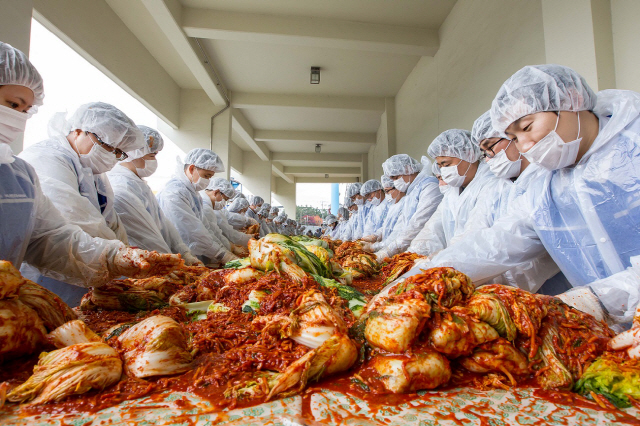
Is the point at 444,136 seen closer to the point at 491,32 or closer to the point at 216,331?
the point at 491,32

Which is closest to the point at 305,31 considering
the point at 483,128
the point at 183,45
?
the point at 183,45

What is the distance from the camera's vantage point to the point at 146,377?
113 centimetres

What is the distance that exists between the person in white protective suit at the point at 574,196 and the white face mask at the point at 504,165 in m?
0.77

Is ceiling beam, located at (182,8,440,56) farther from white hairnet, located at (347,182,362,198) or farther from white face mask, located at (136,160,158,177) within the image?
white hairnet, located at (347,182,362,198)

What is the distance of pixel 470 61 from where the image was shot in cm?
576

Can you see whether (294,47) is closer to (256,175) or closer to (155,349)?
(155,349)

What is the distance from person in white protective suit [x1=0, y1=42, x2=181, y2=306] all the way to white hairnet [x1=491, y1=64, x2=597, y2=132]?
2318mm

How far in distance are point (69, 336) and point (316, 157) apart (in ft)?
57.4

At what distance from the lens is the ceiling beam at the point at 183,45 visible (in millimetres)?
5750

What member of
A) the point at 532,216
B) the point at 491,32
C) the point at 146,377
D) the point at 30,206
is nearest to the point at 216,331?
the point at 146,377

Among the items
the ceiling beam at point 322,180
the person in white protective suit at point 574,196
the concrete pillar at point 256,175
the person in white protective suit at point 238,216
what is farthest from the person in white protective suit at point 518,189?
the ceiling beam at point 322,180

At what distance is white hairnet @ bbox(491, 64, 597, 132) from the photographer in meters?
1.84

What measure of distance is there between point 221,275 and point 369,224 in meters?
7.22

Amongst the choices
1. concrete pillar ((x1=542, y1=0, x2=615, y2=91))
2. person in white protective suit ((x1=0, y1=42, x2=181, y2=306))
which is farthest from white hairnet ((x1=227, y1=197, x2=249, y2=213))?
concrete pillar ((x1=542, y1=0, x2=615, y2=91))
